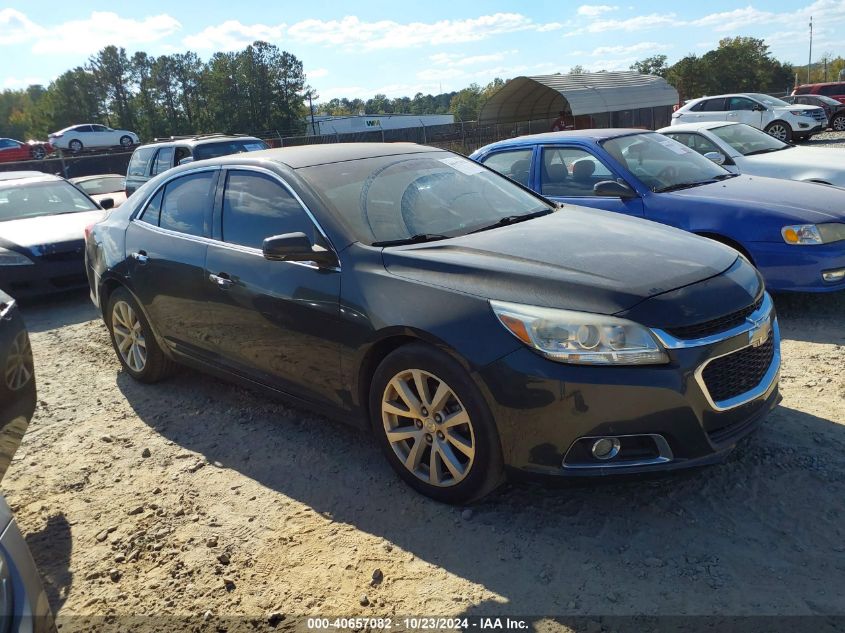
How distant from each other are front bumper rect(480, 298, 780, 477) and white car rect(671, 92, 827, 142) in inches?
758

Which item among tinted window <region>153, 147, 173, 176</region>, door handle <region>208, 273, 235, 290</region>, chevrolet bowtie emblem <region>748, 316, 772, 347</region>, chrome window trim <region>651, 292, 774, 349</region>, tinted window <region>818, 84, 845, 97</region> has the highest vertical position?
tinted window <region>818, 84, 845, 97</region>

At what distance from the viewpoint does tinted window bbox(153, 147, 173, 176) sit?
12609mm

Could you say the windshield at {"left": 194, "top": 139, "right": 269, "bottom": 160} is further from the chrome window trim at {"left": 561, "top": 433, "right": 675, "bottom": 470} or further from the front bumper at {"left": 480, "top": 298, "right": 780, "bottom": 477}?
the chrome window trim at {"left": 561, "top": 433, "right": 675, "bottom": 470}

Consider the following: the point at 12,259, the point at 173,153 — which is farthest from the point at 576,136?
the point at 173,153

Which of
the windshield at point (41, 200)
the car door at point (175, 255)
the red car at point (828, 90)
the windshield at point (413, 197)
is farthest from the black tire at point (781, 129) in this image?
the car door at point (175, 255)

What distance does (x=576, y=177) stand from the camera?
647cm

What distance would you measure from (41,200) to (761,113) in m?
19.9

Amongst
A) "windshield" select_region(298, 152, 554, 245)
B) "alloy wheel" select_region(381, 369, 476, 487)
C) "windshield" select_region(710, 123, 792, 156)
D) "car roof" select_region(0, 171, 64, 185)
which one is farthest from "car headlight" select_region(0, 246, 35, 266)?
"windshield" select_region(710, 123, 792, 156)

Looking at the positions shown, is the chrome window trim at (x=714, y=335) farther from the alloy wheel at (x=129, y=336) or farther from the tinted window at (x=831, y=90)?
the tinted window at (x=831, y=90)

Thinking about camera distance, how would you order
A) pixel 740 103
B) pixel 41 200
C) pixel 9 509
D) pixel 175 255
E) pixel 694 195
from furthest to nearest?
pixel 740 103 < pixel 41 200 < pixel 694 195 < pixel 175 255 < pixel 9 509

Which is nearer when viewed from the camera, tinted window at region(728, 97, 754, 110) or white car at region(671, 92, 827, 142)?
white car at region(671, 92, 827, 142)

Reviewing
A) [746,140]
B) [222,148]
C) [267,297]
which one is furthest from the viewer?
[222,148]

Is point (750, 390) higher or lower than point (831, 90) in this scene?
lower

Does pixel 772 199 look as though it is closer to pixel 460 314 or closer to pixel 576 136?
pixel 576 136
